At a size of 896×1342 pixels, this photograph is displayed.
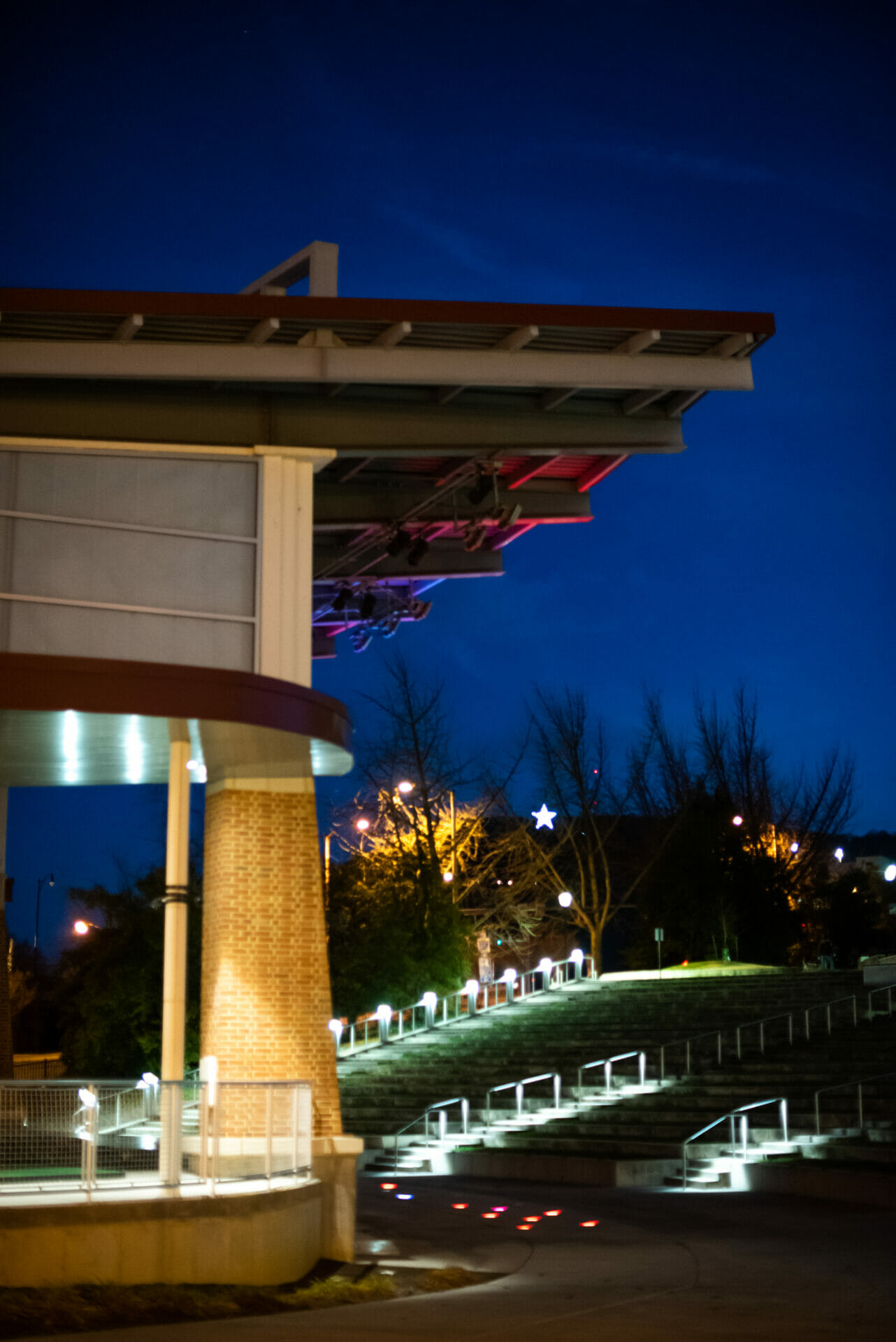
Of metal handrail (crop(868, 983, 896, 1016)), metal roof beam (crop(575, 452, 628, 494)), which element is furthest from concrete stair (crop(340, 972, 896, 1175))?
metal roof beam (crop(575, 452, 628, 494))

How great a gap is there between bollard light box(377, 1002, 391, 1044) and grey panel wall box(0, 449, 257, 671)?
19733mm

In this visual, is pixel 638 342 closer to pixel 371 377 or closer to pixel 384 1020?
pixel 371 377

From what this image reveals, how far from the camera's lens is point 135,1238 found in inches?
406

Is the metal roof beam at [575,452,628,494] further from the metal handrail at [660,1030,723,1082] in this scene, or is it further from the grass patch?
the metal handrail at [660,1030,723,1082]

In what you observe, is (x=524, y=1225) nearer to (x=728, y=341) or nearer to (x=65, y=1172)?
(x=65, y=1172)

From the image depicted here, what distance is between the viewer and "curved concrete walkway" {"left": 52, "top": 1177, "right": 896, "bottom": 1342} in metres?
9.47

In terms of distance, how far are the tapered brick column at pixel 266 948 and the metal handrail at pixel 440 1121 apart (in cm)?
990

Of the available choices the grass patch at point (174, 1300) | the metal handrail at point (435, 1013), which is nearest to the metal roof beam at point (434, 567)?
the grass patch at point (174, 1300)

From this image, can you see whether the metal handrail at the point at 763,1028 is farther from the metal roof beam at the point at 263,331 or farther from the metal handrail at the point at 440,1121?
the metal roof beam at the point at 263,331

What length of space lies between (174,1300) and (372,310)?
30.7 ft

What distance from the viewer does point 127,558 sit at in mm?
14438

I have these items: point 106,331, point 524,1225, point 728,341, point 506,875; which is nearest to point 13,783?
point 106,331

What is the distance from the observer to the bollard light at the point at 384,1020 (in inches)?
1291

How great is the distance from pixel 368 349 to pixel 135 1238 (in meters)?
9.03
